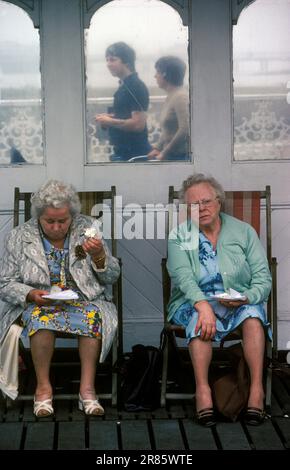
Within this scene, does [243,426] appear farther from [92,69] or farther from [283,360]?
[92,69]

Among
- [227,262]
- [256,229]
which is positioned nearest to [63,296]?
[227,262]

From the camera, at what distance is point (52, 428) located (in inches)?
166

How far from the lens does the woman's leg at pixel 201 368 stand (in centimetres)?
428

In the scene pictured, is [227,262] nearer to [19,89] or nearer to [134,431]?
[134,431]

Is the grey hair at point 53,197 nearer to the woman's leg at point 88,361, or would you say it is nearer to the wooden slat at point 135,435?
the woman's leg at point 88,361

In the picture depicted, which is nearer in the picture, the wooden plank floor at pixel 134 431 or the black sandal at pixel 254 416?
the wooden plank floor at pixel 134 431

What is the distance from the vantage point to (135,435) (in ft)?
13.5

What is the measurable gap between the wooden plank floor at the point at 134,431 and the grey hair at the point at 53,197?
109cm

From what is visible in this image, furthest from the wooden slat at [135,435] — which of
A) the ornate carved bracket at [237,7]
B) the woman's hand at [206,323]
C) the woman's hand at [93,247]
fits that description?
the ornate carved bracket at [237,7]

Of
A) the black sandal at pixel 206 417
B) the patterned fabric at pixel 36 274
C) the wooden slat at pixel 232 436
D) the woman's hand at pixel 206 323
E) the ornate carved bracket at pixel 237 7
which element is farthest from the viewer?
the ornate carved bracket at pixel 237 7

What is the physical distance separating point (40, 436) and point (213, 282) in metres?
1.27

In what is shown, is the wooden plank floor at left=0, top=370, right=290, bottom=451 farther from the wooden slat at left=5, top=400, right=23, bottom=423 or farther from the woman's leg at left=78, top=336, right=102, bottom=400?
the woman's leg at left=78, top=336, right=102, bottom=400

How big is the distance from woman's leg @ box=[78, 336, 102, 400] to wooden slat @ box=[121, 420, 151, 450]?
272 mm

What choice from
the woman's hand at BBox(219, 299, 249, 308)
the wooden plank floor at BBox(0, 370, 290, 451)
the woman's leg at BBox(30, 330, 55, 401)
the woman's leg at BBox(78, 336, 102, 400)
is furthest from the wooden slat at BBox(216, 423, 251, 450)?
the woman's leg at BBox(30, 330, 55, 401)
